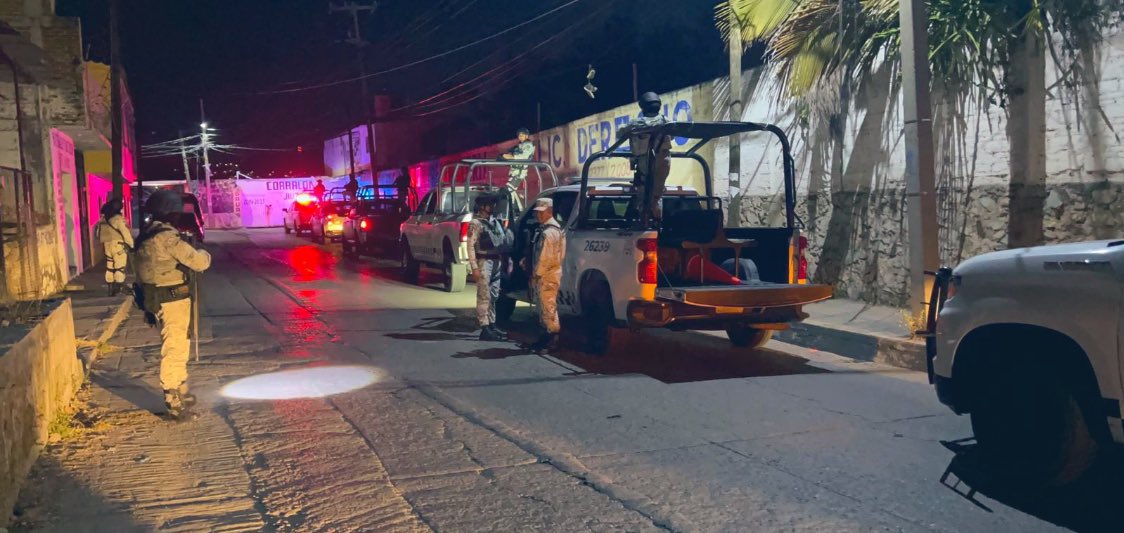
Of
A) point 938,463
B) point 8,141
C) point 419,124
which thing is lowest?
point 938,463

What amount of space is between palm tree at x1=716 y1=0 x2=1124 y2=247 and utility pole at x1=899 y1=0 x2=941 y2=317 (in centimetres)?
124

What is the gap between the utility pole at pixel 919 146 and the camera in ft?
29.0

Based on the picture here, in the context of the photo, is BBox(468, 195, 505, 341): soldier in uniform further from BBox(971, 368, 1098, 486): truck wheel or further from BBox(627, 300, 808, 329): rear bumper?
BBox(971, 368, 1098, 486): truck wheel

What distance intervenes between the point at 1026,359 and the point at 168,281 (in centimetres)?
553

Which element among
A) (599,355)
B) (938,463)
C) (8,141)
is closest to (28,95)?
(8,141)

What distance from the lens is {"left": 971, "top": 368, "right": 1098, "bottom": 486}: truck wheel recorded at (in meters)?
4.52

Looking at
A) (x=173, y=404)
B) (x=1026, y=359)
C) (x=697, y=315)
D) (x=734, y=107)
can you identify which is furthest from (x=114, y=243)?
(x=1026, y=359)

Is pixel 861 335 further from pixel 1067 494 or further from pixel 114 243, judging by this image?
pixel 114 243

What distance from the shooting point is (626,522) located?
4.36 metres

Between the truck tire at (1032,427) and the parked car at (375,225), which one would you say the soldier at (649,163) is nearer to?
the truck tire at (1032,427)

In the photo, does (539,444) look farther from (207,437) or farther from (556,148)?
(556,148)

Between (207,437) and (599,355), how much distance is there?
4053 millimetres

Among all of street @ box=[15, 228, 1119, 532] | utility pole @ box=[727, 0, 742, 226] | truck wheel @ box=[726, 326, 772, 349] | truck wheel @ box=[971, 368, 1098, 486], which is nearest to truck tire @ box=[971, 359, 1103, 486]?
truck wheel @ box=[971, 368, 1098, 486]

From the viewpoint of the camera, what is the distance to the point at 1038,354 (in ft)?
15.3
